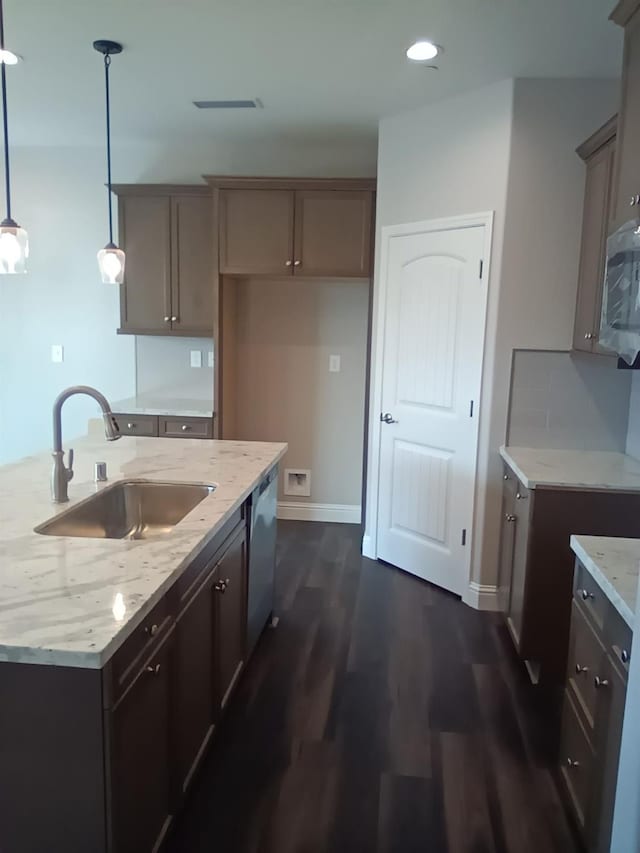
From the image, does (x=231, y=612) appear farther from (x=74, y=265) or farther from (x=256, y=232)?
(x=74, y=265)

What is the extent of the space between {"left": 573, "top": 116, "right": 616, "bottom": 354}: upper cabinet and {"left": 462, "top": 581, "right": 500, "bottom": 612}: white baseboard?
1.33m

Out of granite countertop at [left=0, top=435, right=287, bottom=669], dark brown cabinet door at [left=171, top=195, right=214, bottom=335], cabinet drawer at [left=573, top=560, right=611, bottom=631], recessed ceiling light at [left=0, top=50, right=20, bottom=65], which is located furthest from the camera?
dark brown cabinet door at [left=171, top=195, right=214, bottom=335]

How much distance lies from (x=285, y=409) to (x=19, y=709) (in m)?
3.68

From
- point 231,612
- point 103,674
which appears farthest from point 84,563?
point 231,612

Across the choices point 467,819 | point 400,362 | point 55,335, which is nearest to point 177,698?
point 467,819

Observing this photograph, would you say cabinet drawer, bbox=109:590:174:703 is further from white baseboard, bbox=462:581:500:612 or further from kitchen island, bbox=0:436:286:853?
white baseboard, bbox=462:581:500:612

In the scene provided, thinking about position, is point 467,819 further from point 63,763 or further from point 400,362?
point 400,362

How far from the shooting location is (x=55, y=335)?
16.1ft

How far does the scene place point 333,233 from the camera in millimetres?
4262

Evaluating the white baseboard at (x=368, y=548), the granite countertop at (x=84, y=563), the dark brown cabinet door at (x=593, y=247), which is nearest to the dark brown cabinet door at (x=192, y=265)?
the white baseboard at (x=368, y=548)

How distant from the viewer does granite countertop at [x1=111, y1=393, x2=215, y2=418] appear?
4.29m

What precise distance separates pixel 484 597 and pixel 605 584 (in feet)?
6.48

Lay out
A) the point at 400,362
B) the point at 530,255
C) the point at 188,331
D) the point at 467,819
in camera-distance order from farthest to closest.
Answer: the point at 188,331 < the point at 400,362 < the point at 530,255 < the point at 467,819

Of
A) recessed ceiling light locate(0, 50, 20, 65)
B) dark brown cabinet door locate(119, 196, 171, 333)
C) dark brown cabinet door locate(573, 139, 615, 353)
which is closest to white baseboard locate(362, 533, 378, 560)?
dark brown cabinet door locate(573, 139, 615, 353)
